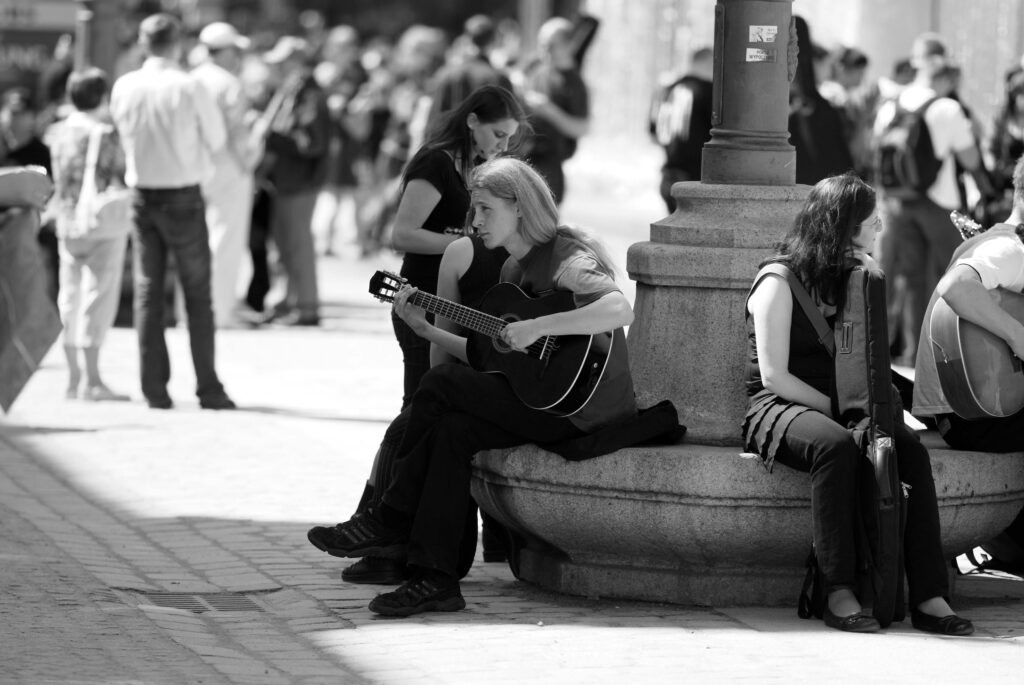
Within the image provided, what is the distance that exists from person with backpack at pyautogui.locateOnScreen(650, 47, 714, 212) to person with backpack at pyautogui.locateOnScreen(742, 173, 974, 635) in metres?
5.75

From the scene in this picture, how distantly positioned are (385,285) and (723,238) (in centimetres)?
116

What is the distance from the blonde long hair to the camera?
636 centimetres

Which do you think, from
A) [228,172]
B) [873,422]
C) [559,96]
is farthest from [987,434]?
[228,172]

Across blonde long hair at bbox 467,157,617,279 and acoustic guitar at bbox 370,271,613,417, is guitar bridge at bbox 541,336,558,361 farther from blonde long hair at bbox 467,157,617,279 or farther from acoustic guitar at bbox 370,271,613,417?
blonde long hair at bbox 467,157,617,279

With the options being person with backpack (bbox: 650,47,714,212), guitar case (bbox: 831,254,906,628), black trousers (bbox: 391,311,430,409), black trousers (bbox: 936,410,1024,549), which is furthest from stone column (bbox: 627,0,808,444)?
person with backpack (bbox: 650,47,714,212)

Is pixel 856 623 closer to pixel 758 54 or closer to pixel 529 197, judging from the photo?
pixel 529 197

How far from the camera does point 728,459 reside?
20.3ft

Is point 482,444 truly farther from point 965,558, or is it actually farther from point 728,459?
point 965,558

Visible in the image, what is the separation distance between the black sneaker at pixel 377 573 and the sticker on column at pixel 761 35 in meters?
2.19

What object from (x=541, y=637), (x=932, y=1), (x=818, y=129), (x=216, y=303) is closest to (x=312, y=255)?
(x=216, y=303)

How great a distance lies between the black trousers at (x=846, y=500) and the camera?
19.6ft

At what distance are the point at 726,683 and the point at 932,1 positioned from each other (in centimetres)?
1343

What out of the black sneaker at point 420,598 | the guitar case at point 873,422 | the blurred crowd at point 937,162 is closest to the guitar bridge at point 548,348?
the black sneaker at point 420,598

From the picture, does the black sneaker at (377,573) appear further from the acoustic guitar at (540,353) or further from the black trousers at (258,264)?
the black trousers at (258,264)
